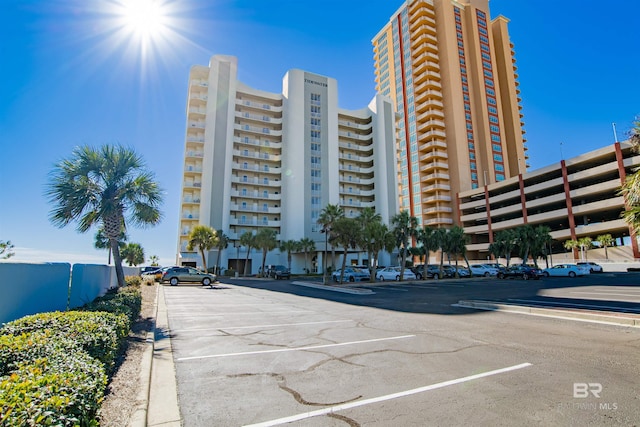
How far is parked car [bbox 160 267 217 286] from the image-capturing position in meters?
30.1

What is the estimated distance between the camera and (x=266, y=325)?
10.0 m

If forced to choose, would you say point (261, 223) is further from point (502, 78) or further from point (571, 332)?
point (502, 78)

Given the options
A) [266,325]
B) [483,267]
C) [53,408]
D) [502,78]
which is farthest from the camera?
[502,78]

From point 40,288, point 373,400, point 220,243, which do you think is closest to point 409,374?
point 373,400

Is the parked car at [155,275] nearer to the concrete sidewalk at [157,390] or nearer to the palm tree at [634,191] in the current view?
the concrete sidewalk at [157,390]

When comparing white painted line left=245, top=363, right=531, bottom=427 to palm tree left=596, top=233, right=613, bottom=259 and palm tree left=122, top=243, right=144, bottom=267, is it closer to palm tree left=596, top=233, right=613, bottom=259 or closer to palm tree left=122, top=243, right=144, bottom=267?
palm tree left=596, top=233, right=613, bottom=259

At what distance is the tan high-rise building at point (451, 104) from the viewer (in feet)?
250

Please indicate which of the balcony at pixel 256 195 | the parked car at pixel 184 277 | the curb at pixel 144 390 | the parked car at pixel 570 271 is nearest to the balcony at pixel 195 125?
the balcony at pixel 256 195

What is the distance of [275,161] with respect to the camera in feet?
211

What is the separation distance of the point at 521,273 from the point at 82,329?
39774 mm

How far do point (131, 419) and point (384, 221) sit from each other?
210 feet

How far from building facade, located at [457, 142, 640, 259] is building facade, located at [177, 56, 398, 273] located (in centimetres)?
2105

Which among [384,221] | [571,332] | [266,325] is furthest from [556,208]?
[266,325]

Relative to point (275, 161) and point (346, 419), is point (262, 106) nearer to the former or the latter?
point (275, 161)
